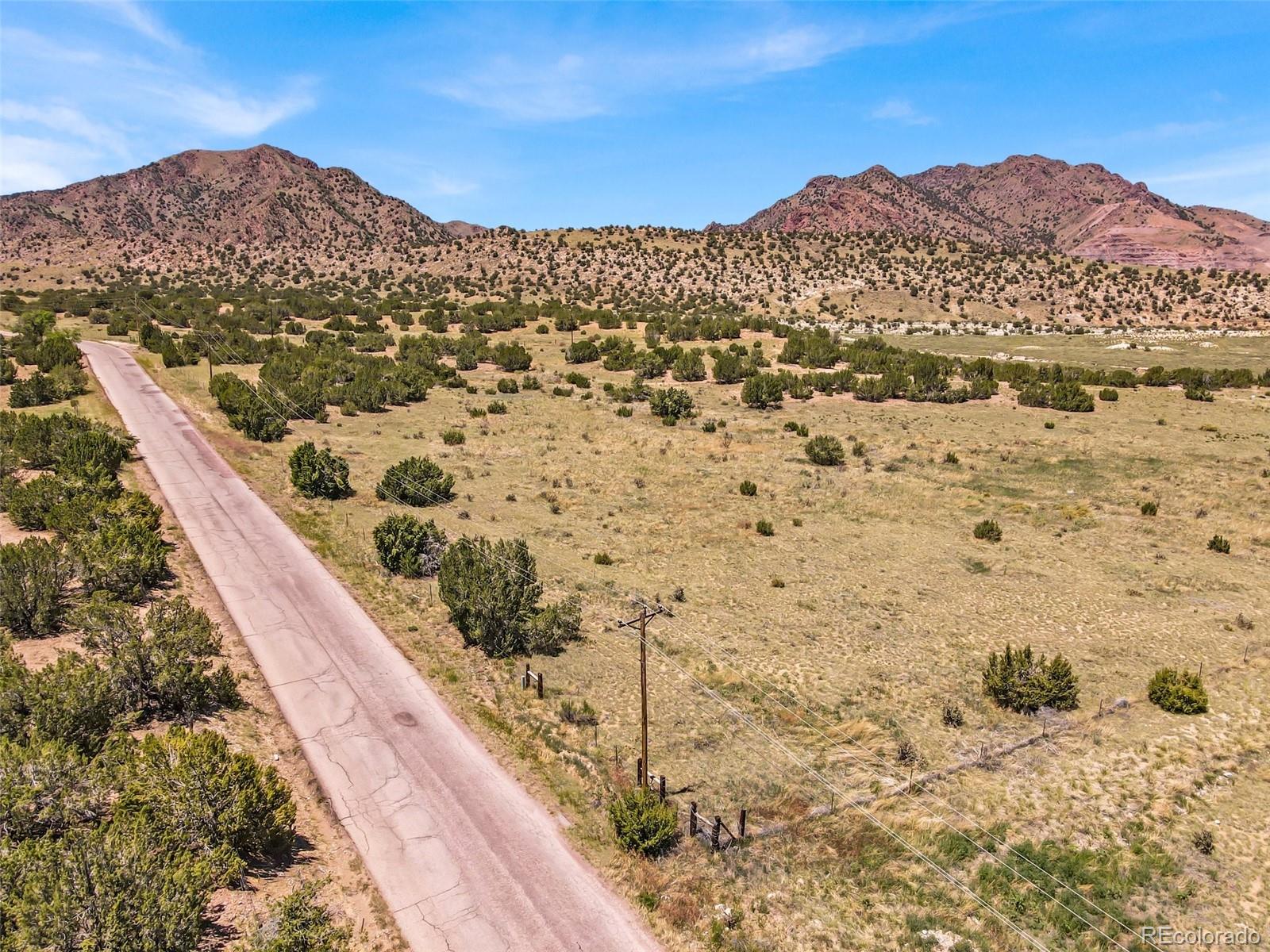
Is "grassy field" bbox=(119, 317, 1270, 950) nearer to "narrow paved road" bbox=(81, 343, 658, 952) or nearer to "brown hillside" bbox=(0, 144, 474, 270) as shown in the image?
"narrow paved road" bbox=(81, 343, 658, 952)

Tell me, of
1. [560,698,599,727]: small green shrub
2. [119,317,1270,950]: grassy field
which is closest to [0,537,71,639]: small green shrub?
[119,317,1270,950]: grassy field

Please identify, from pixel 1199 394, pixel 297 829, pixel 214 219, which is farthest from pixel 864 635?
pixel 214 219

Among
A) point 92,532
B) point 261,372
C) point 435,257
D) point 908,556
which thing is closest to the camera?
point 92,532

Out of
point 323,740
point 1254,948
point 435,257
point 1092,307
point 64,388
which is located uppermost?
point 435,257

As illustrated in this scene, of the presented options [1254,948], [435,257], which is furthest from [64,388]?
[435,257]

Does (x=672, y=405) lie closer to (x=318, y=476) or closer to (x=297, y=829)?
(x=318, y=476)

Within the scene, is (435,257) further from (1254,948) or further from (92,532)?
(1254,948)

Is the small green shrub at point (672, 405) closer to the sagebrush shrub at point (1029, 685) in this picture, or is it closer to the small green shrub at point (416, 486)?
the small green shrub at point (416, 486)
